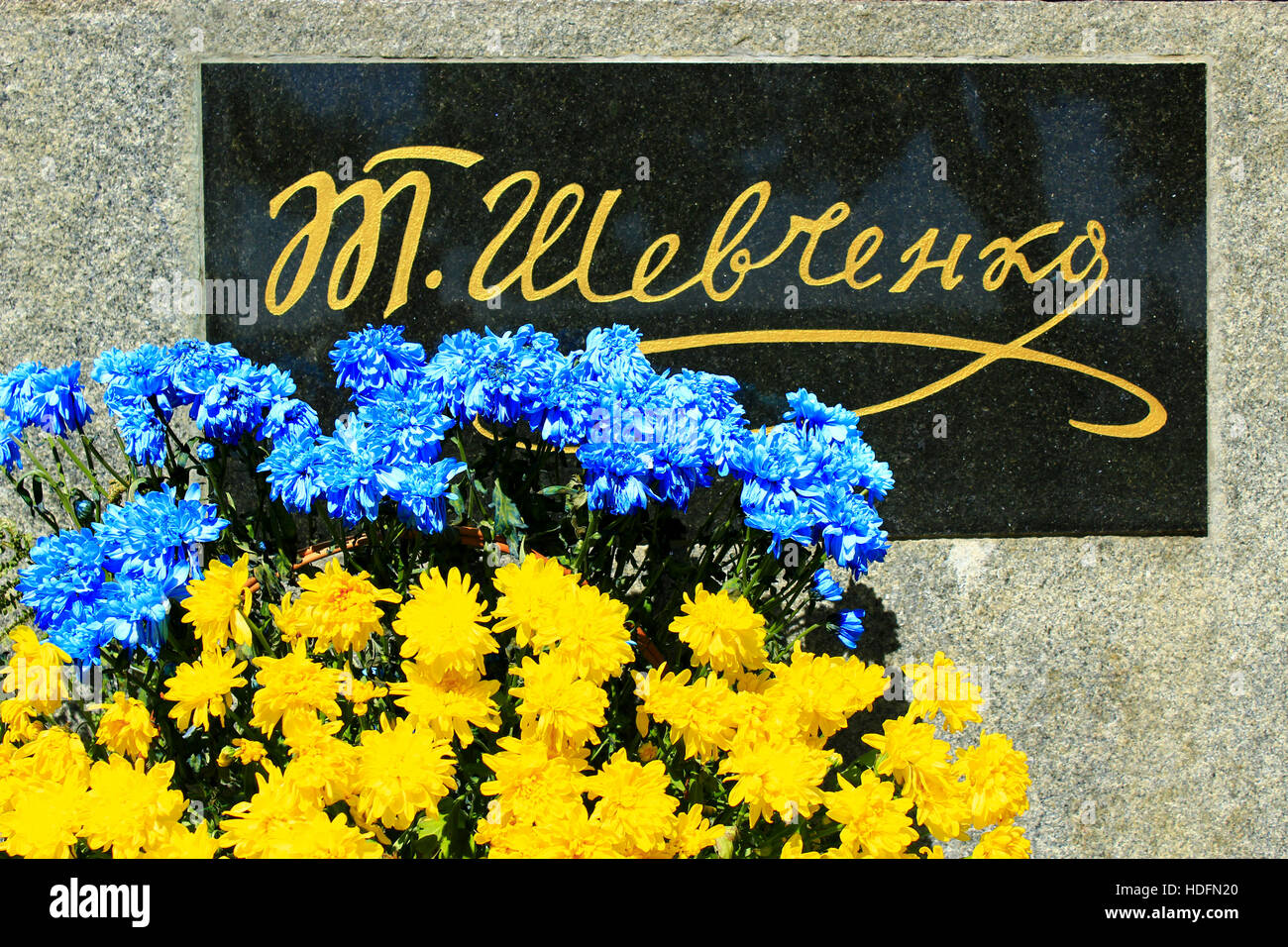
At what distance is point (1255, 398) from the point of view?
2426 millimetres

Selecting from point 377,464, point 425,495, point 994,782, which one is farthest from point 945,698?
point 377,464

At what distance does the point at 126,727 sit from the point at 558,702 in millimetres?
736

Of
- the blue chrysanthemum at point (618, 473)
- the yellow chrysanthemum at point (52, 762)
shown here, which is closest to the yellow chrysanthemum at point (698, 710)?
the blue chrysanthemum at point (618, 473)

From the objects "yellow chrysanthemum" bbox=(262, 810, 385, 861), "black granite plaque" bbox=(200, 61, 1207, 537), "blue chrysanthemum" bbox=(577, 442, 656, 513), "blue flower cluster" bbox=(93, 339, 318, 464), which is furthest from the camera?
"black granite plaque" bbox=(200, 61, 1207, 537)

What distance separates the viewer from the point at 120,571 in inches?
58.5

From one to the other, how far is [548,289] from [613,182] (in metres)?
0.34

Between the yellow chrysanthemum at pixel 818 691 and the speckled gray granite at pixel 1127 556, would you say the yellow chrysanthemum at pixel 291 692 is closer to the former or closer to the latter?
the yellow chrysanthemum at pixel 818 691

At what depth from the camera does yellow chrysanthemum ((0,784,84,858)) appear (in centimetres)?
125

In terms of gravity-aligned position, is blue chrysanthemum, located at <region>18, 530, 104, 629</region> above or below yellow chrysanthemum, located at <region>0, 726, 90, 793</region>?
above

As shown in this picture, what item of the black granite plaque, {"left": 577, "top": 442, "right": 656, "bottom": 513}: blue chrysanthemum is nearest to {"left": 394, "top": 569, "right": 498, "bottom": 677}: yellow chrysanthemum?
{"left": 577, "top": 442, "right": 656, "bottom": 513}: blue chrysanthemum

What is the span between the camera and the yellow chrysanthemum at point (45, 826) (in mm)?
1249

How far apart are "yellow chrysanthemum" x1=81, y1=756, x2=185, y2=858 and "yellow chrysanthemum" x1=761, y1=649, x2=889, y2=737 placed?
0.93 m

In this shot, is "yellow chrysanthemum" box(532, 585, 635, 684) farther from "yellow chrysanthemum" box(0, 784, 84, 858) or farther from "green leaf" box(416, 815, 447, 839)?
"yellow chrysanthemum" box(0, 784, 84, 858)

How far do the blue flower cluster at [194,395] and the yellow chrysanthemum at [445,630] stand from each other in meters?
0.53
